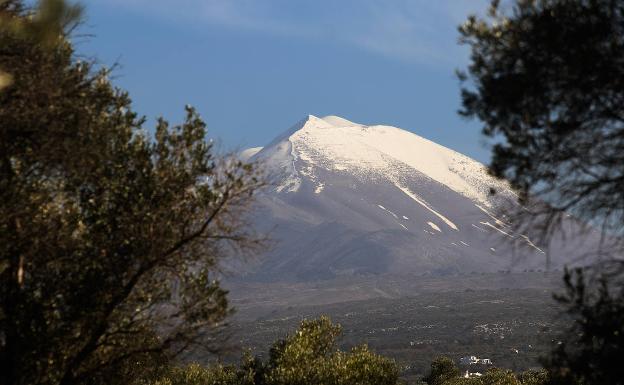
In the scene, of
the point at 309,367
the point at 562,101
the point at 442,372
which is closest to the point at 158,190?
the point at 562,101

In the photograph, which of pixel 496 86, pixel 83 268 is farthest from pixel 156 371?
pixel 496 86

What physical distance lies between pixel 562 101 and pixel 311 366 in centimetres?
2430

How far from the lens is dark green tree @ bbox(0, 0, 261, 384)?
15266 millimetres

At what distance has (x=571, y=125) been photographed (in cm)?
1409

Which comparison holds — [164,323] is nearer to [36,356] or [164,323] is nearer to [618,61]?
[36,356]

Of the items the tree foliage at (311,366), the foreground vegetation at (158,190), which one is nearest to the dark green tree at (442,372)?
the tree foliage at (311,366)

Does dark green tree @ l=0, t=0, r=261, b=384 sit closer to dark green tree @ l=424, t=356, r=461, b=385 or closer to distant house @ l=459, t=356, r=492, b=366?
dark green tree @ l=424, t=356, r=461, b=385

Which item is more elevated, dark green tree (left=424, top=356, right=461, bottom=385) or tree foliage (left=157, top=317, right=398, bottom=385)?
tree foliage (left=157, top=317, right=398, bottom=385)

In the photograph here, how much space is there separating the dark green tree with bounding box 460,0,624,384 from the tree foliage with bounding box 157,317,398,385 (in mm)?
21660

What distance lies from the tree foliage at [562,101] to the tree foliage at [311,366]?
21.7 metres

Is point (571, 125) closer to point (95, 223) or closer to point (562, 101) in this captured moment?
point (562, 101)

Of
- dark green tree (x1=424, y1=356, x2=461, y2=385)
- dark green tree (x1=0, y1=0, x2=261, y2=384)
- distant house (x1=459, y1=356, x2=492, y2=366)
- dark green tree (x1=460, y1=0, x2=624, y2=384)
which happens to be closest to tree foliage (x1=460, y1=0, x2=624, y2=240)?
dark green tree (x1=460, y1=0, x2=624, y2=384)

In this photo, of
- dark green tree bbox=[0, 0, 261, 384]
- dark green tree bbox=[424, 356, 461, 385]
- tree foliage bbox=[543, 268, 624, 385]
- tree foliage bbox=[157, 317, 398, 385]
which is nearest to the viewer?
tree foliage bbox=[543, 268, 624, 385]

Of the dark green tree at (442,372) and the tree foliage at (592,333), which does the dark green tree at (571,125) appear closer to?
the tree foliage at (592,333)
